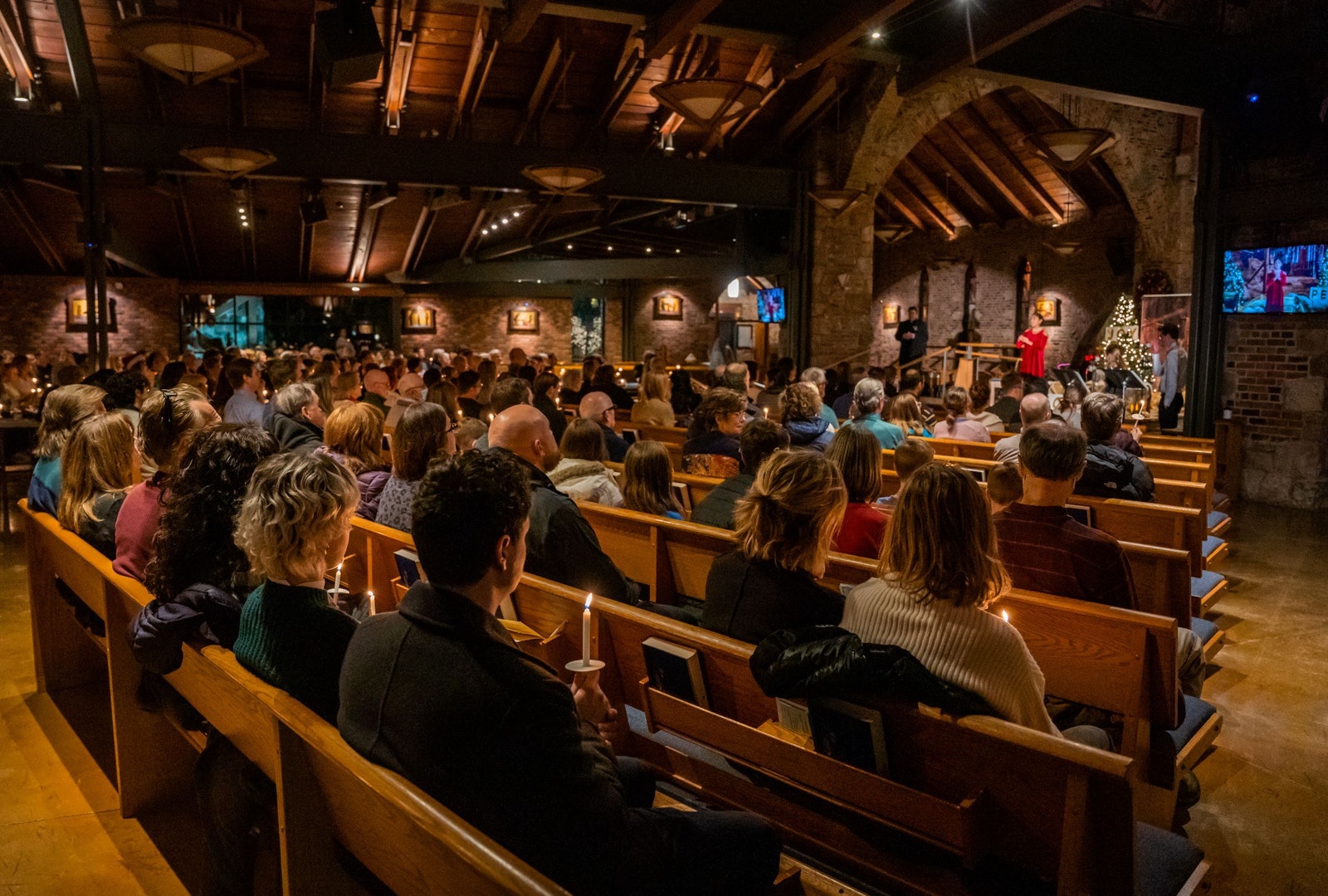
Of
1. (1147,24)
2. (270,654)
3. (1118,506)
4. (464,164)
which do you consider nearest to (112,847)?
(270,654)

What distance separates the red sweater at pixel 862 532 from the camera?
346cm

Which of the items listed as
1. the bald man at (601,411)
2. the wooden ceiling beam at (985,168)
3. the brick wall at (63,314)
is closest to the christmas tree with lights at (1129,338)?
the wooden ceiling beam at (985,168)

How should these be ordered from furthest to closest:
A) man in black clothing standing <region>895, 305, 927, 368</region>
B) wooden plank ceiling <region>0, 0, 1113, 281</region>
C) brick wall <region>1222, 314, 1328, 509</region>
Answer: man in black clothing standing <region>895, 305, 927, 368</region>
brick wall <region>1222, 314, 1328, 509</region>
wooden plank ceiling <region>0, 0, 1113, 281</region>

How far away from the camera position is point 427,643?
59.4 inches

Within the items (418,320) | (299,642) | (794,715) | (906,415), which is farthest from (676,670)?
(418,320)

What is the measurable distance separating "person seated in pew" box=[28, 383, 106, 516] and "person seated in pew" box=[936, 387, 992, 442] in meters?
5.33

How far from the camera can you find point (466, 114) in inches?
427

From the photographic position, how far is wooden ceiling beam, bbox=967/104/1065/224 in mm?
14742

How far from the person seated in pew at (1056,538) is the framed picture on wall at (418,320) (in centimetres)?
1900

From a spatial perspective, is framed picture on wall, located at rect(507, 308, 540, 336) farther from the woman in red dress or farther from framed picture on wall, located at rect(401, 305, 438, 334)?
the woman in red dress

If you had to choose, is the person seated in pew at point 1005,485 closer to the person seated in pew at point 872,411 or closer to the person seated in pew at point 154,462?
the person seated in pew at point 872,411

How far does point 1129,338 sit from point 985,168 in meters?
3.90

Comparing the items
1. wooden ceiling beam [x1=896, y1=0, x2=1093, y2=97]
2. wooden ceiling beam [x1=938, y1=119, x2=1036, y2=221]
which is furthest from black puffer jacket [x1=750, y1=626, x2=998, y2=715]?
wooden ceiling beam [x1=938, y1=119, x2=1036, y2=221]

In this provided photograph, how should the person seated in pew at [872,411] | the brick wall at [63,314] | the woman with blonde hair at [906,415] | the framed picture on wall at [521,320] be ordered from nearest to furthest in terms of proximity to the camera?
the person seated in pew at [872,411]
the woman with blonde hair at [906,415]
the brick wall at [63,314]
the framed picture on wall at [521,320]
